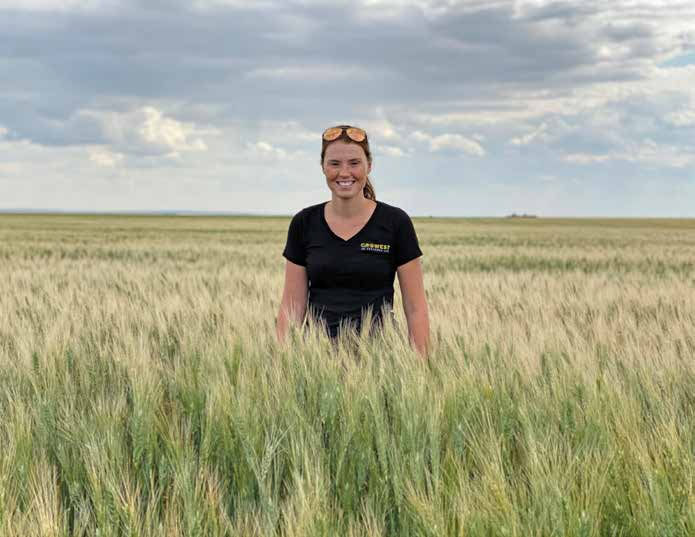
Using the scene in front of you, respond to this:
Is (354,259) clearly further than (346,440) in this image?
Yes

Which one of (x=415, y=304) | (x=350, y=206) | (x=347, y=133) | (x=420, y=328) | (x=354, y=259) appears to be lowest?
(x=420, y=328)

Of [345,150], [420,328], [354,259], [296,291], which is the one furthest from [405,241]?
[296,291]

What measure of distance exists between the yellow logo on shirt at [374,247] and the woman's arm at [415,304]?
139 mm

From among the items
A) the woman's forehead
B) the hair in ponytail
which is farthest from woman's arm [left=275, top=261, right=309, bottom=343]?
the woman's forehead

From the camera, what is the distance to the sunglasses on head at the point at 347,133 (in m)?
3.33

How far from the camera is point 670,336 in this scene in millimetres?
3938

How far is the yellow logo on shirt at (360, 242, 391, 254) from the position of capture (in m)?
3.51

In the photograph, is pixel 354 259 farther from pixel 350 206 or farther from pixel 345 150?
pixel 345 150

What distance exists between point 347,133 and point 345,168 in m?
0.17

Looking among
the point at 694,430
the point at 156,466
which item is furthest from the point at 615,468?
the point at 156,466

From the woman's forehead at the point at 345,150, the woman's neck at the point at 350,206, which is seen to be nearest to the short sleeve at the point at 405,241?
the woman's neck at the point at 350,206

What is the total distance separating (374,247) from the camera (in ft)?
11.5

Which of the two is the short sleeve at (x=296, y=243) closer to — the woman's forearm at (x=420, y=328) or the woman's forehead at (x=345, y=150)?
the woman's forehead at (x=345, y=150)

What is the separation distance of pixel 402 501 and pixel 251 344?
140 centimetres
